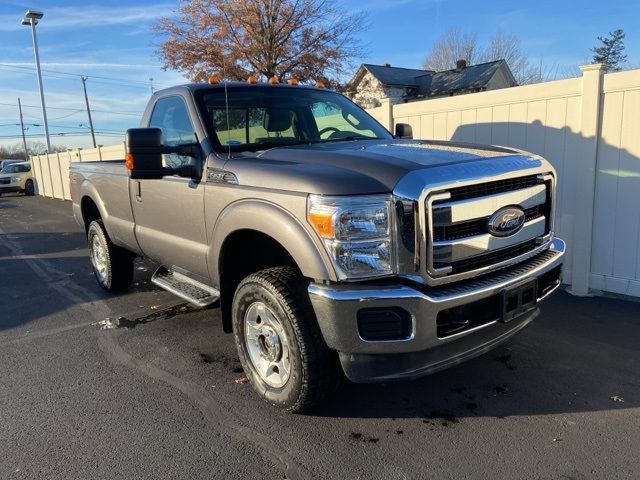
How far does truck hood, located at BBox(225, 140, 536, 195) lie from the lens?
275cm

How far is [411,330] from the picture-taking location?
2.67m

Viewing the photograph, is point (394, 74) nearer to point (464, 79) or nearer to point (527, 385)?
point (464, 79)

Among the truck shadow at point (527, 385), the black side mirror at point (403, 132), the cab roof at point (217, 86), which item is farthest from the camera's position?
the black side mirror at point (403, 132)

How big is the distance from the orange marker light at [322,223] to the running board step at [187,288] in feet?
4.78

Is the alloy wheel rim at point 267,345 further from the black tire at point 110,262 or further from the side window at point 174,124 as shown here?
the black tire at point 110,262

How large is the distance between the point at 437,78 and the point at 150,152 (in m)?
37.6

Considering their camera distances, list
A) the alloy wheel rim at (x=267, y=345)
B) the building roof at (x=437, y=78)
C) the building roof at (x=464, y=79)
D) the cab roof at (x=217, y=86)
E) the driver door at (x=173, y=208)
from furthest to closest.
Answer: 1. the building roof at (x=437, y=78)
2. the building roof at (x=464, y=79)
3. the cab roof at (x=217, y=86)
4. the driver door at (x=173, y=208)
5. the alloy wheel rim at (x=267, y=345)

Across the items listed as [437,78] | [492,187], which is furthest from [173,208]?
[437,78]

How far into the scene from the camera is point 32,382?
3.90 meters

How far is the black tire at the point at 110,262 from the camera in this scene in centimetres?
595

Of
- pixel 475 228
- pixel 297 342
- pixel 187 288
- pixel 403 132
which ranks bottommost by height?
pixel 187 288

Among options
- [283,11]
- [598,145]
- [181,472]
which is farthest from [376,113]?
[283,11]

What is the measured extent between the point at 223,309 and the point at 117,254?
2.85 meters

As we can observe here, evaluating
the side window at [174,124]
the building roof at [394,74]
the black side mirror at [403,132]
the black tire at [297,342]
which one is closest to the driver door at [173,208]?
the side window at [174,124]
